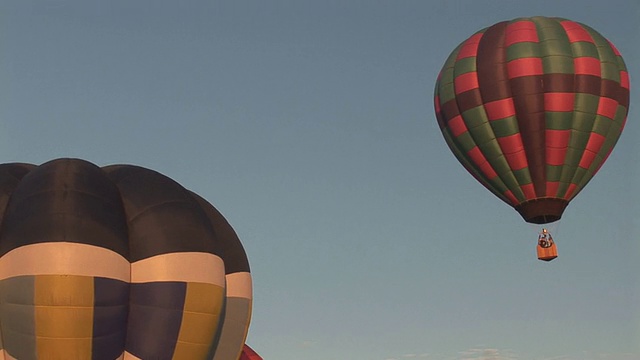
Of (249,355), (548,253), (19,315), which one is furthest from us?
(548,253)

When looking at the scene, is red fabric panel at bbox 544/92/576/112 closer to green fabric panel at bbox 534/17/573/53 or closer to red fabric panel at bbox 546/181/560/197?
green fabric panel at bbox 534/17/573/53

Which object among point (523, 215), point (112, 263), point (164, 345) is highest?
point (523, 215)

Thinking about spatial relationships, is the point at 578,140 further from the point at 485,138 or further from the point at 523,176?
the point at 485,138

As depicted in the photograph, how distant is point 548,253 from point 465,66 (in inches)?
219

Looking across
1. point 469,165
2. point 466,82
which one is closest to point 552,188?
point 469,165

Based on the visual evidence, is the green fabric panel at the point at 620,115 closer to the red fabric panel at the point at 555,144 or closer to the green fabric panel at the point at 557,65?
the red fabric panel at the point at 555,144

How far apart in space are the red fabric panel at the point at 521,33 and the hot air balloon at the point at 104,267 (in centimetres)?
1269

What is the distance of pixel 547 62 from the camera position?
28.7 metres

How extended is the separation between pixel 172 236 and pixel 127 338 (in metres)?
1.89

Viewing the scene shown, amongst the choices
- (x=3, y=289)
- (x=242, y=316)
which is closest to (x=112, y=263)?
(x=3, y=289)

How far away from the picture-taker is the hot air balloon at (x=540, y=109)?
94.2 feet

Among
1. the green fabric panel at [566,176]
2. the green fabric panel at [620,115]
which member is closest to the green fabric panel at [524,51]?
the green fabric panel at [620,115]

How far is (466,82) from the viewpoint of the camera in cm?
2942

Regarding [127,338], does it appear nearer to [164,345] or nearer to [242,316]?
[164,345]
